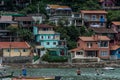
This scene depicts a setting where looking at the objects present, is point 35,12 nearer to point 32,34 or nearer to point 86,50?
point 32,34

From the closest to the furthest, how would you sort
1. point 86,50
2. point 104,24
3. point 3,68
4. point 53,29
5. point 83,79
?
point 83,79 < point 3,68 < point 86,50 < point 53,29 < point 104,24

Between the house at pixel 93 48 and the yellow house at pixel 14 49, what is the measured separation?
6.20 m

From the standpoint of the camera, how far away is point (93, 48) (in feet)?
276

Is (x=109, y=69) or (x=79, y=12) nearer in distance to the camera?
(x=109, y=69)

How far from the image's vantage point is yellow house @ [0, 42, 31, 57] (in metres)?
81.2

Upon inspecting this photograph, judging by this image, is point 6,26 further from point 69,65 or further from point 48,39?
point 69,65

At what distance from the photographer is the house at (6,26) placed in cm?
8669

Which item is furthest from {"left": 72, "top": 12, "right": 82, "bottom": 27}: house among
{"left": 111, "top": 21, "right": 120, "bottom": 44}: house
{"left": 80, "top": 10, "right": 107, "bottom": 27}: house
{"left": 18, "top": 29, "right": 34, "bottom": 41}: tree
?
{"left": 18, "top": 29, "right": 34, "bottom": 41}: tree

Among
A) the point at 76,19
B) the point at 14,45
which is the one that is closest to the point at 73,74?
the point at 14,45

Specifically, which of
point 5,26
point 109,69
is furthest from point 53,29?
point 109,69

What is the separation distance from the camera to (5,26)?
88500 mm

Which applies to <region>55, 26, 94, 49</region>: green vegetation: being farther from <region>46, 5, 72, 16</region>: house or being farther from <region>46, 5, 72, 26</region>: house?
<region>46, 5, 72, 16</region>: house

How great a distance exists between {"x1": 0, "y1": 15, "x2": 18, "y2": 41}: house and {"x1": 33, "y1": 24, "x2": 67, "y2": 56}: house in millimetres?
3609

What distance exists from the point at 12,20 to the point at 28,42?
5.92 meters
